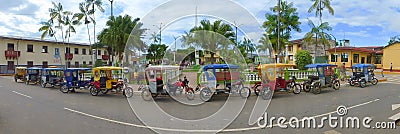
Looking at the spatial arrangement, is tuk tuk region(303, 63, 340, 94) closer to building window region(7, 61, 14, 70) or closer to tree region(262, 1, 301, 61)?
tree region(262, 1, 301, 61)

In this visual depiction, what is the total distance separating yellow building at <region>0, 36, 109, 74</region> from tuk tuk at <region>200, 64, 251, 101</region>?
98.7 ft

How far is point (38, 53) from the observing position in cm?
3469

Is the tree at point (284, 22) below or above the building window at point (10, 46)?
above

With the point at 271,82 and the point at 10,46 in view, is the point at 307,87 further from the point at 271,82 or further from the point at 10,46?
the point at 10,46

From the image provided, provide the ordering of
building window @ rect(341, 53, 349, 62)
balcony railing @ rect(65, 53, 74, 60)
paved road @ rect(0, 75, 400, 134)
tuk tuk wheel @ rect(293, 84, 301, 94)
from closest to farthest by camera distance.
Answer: paved road @ rect(0, 75, 400, 134) → tuk tuk wheel @ rect(293, 84, 301, 94) → building window @ rect(341, 53, 349, 62) → balcony railing @ rect(65, 53, 74, 60)

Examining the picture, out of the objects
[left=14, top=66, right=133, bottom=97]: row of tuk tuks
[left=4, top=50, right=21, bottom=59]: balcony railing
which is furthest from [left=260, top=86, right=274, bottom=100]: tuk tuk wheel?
[left=4, top=50, right=21, bottom=59]: balcony railing

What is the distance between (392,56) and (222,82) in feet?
108

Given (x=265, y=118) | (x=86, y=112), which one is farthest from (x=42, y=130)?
(x=265, y=118)

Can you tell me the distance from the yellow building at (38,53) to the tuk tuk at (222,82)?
30.1m

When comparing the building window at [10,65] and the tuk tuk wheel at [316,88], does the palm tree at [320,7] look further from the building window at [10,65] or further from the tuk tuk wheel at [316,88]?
the building window at [10,65]

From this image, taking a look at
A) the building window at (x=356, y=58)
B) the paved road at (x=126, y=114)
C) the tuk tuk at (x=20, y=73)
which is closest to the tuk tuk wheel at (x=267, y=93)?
the paved road at (x=126, y=114)

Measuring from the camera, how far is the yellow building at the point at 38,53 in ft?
101

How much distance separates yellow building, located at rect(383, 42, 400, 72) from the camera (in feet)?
104

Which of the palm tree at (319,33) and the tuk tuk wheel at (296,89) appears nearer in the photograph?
the tuk tuk wheel at (296,89)
